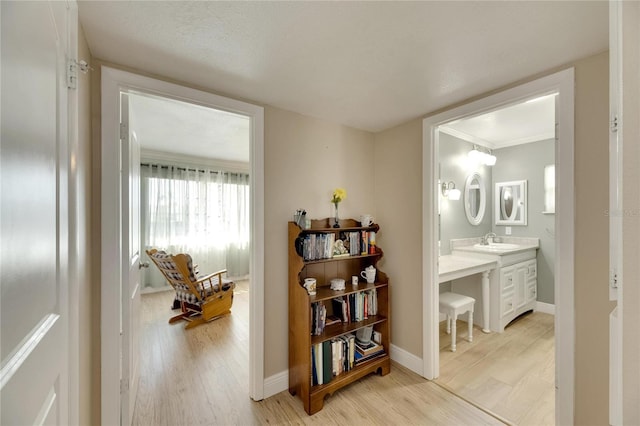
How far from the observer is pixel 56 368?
2.76 feet

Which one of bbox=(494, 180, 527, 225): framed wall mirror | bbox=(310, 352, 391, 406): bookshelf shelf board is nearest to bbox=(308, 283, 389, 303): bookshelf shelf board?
bbox=(310, 352, 391, 406): bookshelf shelf board

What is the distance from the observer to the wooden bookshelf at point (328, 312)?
74.7 inches

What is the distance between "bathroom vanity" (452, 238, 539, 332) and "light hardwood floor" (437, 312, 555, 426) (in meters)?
0.21

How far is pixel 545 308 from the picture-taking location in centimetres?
355

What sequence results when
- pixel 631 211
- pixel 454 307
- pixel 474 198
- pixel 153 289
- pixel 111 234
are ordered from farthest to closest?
pixel 153 289 → pixel 474 198 → pixel 454 307 → pixel 111 234 → pixel 631 211

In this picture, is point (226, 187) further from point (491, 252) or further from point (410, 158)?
point (491, 252)

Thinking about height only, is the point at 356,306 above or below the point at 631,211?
below

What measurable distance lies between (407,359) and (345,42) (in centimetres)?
253

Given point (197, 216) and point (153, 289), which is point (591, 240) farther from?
point (153, 289)

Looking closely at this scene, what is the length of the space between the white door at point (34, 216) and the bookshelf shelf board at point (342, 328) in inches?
55.5

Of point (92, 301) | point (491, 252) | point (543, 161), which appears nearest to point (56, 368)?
point (92, 301)

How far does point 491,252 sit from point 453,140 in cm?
150

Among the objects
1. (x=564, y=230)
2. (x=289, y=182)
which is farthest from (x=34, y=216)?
(x=564, y=230)

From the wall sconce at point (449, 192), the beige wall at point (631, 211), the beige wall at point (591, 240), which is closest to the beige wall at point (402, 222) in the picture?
the beige wall at point (591, 240)
